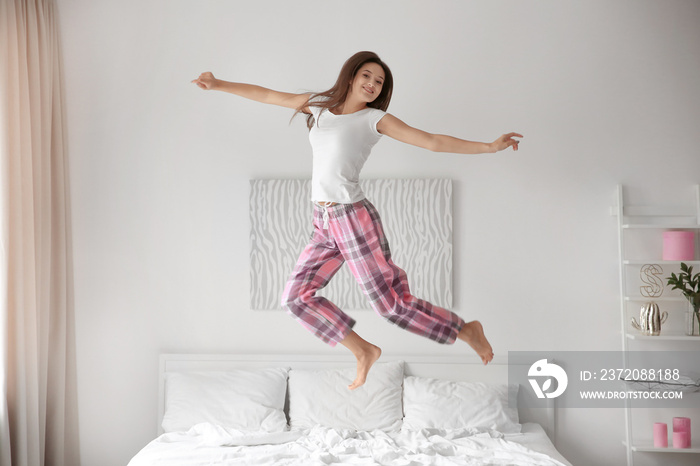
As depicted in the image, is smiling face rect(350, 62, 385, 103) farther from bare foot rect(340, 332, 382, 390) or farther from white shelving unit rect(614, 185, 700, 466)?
white shelving unit rect(614, 185, 700, 466)

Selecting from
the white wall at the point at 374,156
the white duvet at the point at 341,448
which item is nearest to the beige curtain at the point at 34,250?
the white wall at the point at 374,156

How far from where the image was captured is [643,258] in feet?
11.4

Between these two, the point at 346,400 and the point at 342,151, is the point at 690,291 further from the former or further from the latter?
the point at 342,151

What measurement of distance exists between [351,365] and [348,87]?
1988 millimetres

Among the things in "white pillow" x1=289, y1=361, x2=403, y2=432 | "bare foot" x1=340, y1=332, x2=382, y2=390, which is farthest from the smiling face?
"white pillow" x1=289, y1=361, x2=403, y2=432

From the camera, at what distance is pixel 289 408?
11.3 feet

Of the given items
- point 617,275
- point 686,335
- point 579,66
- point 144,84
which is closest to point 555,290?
Result: point 617,275

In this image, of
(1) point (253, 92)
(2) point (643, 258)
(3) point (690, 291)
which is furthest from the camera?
(2) point (643, 258)

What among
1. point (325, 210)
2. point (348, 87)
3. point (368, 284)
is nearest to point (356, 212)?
point (325, 210)

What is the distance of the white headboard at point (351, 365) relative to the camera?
3.48m

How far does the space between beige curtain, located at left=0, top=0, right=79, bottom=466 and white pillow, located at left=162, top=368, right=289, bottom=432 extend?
67 centimetres

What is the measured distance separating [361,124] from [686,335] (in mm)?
2380

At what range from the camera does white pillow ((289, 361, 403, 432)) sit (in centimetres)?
328

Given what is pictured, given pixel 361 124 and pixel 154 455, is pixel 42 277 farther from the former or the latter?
pixel 361 124
